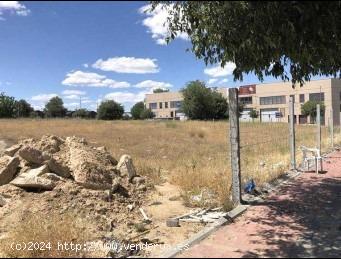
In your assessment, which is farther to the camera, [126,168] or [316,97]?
[316,97]

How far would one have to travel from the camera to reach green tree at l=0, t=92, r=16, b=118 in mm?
101250

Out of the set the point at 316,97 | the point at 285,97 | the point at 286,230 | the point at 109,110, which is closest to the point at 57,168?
the point at 286,230

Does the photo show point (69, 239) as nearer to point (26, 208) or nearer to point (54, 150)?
point (26, 208)

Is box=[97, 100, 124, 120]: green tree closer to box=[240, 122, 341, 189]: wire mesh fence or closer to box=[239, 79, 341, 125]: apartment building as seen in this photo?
box=[239, 79, 341, 125]: apartment building

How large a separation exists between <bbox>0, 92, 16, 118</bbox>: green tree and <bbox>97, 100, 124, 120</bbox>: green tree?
1849cm

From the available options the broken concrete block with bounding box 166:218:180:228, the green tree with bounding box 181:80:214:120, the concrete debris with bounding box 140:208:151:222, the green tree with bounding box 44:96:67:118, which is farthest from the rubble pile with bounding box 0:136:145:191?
the green tree with bounding box 44:96:67:118

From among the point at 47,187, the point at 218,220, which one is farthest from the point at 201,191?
the point at 47,187

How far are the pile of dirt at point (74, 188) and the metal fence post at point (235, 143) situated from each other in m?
1.96

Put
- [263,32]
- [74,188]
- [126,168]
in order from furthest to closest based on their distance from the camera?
[126,168] < [74,188] < [263,32]

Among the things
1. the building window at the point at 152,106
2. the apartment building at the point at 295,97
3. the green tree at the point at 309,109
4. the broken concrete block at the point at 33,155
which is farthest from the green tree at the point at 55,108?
the broken concrete block at the point at 33,155

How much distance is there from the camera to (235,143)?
973cm

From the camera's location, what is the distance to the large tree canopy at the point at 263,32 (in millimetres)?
6125

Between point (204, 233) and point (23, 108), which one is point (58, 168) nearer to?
point (204, 233)

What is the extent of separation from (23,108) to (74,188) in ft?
353
